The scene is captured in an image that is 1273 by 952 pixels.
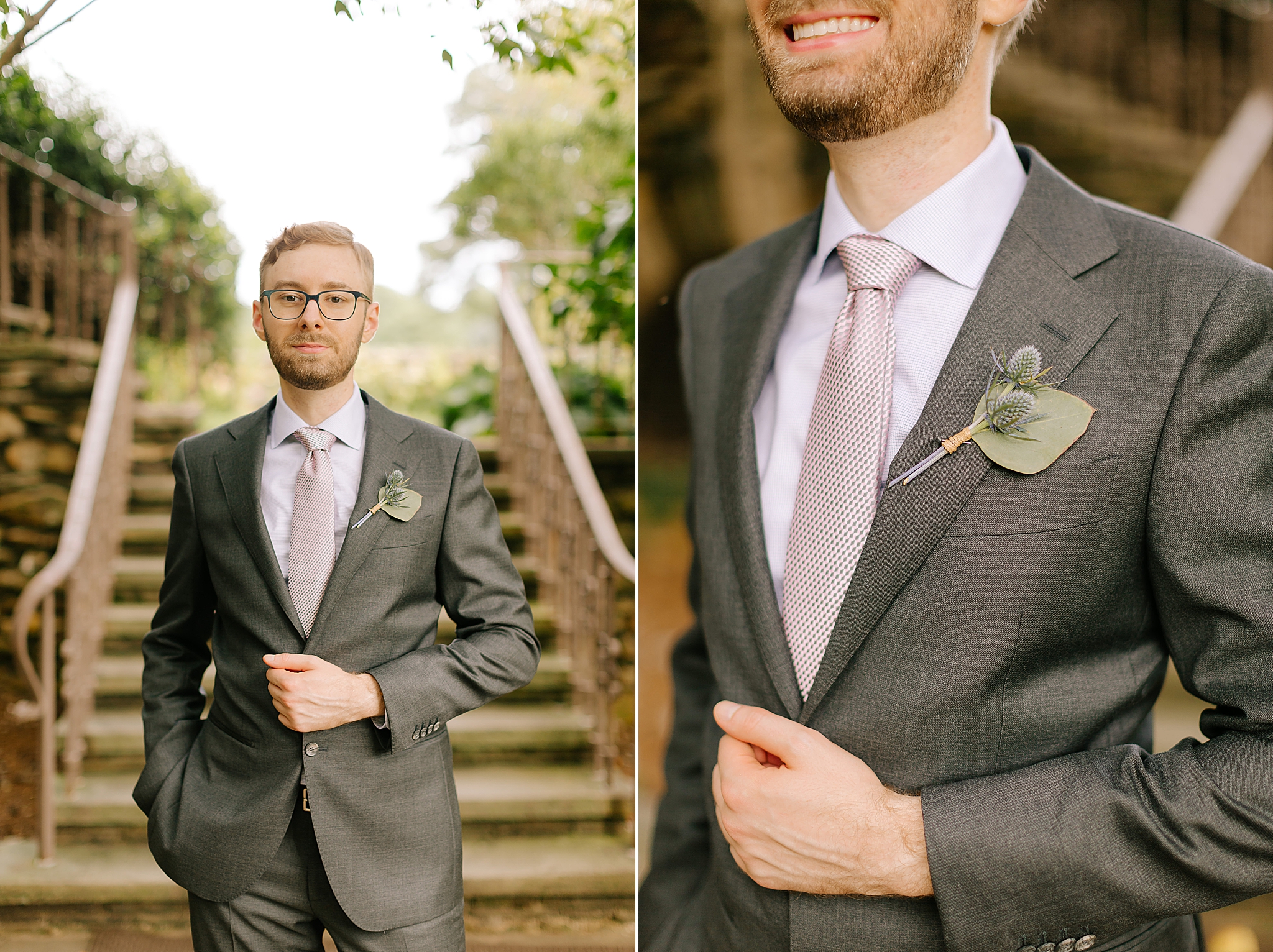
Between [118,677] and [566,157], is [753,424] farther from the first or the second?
[118,677]

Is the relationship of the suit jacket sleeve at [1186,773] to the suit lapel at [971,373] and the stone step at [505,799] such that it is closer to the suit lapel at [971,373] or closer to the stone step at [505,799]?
the suit lapel at [971,373]

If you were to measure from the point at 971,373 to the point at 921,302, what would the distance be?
5.2 inches

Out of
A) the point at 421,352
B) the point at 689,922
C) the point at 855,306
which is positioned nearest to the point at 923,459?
the point at 855,306

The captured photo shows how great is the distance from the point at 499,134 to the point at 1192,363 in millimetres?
1033

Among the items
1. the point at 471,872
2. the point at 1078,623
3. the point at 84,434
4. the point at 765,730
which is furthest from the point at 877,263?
the point at 84,434

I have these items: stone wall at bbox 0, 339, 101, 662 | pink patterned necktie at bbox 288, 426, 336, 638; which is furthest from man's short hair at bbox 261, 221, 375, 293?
stone wall at bbox 0, 339, 101, 662

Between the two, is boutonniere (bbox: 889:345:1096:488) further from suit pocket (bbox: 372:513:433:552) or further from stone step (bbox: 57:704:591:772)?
stone step (bbox: 57:704:591:772)

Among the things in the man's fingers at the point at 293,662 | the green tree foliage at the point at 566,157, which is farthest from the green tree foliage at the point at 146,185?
the man's fingers at the point at 293,662

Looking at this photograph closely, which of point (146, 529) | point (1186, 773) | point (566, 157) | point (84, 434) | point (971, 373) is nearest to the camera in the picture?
point (1186, 773)

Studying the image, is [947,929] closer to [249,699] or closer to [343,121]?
[249,699]

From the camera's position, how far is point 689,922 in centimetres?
131

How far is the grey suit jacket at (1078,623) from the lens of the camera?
835mm

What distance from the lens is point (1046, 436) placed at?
894 mm

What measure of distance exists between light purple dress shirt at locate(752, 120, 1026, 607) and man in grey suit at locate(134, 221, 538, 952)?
0.41 meters
